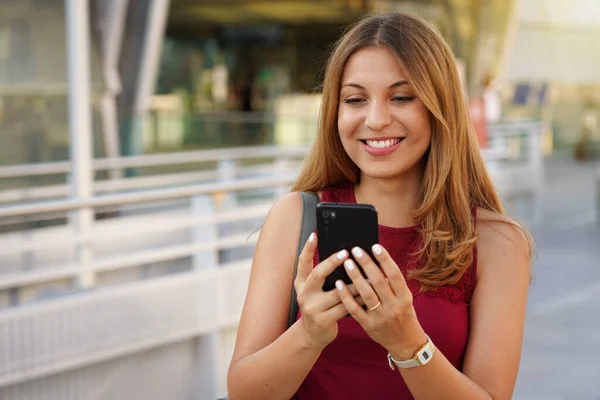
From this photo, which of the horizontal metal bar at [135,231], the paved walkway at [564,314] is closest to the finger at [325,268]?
the paved walkway at [564,314]

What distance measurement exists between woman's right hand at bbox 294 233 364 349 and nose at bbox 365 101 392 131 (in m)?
0.40

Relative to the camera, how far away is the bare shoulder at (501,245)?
222cm

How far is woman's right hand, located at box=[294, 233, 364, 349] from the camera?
186 cm

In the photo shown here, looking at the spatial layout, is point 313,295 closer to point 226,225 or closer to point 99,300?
point 99,300

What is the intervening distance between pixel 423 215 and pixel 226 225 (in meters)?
5.39

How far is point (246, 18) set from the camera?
79.0ft

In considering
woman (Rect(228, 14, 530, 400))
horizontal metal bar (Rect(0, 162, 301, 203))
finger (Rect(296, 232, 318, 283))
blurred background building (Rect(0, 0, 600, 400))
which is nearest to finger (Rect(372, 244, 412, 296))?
finger (Rect(296, 232, 318, 283))

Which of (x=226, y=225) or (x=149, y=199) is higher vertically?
(x=149, y=199)

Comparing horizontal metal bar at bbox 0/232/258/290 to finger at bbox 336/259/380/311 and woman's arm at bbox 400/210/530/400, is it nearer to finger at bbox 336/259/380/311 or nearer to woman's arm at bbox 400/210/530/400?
woman's arm at bbox 400/210/530/400

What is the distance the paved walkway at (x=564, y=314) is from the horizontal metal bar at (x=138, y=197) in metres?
1.97

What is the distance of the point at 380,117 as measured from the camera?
218 cm

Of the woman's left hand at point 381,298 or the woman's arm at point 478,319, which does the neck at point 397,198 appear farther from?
the woman's left hand at point 381,298

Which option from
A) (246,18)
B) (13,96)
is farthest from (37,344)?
(246,18)

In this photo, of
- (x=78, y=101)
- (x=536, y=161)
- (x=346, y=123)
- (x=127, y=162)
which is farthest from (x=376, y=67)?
(x=536, y=161)
